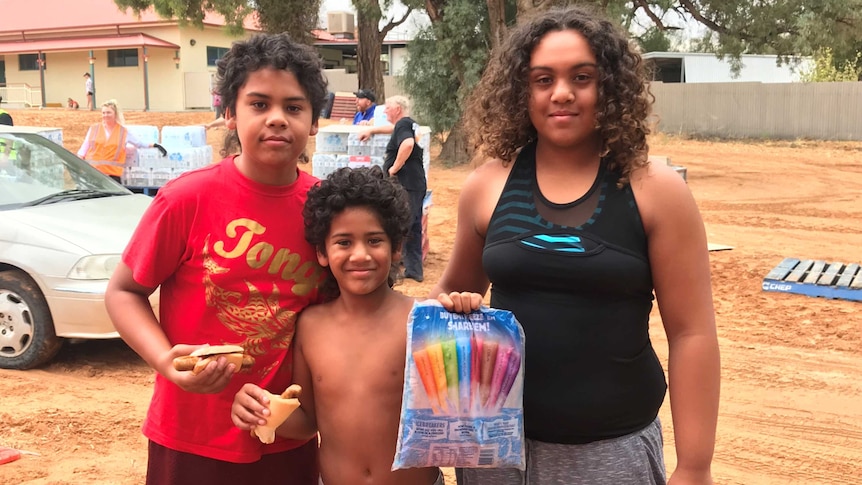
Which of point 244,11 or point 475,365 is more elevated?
point 244,11

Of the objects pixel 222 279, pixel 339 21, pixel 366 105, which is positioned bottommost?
pixel 222 279

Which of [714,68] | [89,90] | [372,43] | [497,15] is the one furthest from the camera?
[714,68]

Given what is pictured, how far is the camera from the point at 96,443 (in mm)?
4734

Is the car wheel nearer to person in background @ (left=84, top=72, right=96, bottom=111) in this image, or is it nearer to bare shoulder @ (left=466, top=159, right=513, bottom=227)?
bare shoulder @ (left=466, top=159, right=513, bottom=227)

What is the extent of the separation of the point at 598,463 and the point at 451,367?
0.44 m

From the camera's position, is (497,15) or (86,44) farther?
(86,44)

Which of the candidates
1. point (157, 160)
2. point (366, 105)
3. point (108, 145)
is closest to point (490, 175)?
point (108, 145)

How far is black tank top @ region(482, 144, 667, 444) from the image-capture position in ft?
6.35

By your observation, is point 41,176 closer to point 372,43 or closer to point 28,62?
point 372,43

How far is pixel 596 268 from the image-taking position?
1.92 meters

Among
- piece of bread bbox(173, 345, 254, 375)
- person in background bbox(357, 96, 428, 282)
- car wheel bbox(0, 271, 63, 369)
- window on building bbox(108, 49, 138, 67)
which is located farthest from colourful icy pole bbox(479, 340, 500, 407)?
window on building bbox(108, 49, 138, 67)

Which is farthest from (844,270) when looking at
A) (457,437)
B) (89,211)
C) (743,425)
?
(457,437)

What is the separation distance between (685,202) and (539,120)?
417 millimetres

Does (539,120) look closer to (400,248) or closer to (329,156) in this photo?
(400,248)
